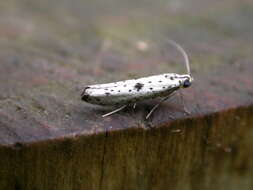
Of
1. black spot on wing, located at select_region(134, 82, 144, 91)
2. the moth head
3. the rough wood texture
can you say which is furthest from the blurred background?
the moth head

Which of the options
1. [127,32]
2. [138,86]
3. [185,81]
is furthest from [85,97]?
[127,32]

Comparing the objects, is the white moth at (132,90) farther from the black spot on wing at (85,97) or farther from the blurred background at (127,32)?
the blurred background at (127,32)

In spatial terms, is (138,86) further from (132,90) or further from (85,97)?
(85,97)

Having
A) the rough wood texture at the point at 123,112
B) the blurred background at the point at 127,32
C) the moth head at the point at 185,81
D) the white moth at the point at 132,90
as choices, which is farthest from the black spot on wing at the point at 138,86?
the blurred background at the point at 127,32

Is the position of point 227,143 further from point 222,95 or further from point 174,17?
point 174,17

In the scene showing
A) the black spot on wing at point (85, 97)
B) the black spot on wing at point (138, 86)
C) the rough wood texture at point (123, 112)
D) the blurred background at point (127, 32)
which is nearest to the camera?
the rough wood texture at point (123, 112)

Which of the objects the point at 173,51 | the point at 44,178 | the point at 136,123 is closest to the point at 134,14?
the point at 173,51
